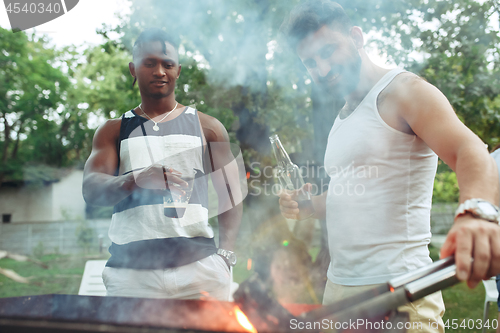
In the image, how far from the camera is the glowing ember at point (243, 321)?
1.04 metres

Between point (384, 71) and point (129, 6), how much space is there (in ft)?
12.1

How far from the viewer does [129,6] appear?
413cm

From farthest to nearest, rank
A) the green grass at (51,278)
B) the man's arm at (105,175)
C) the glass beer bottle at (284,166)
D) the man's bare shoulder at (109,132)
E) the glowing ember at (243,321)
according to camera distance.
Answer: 1. the green grass at (51,278)
2. the glass beer bottle at (284,166)
3. the man's bare shoulder at (109,132)
4. the man's arm at (105,175)
5. the glowing ember at (243,321)

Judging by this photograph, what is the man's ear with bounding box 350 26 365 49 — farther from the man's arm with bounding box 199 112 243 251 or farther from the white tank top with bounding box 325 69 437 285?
the man's arm with bounding box 199 112 243 251

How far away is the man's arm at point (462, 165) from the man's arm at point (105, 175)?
1.27 m

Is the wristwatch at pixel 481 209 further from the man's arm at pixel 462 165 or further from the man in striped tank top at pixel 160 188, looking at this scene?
the man in striped tank top at pixel 160 188

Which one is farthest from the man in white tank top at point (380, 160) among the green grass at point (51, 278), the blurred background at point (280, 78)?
the green grass at point (51, 278)

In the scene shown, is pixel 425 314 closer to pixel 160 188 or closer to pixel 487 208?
pixel 487 208

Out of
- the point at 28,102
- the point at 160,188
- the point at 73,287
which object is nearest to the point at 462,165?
the point at 160,188

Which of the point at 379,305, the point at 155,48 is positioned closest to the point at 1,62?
the point at 155,48

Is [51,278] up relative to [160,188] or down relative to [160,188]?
down

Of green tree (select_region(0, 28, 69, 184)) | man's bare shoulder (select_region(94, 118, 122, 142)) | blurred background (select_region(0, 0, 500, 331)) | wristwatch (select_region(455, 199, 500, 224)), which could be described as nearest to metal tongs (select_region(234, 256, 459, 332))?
wristwatch (select_region(455, 199, 500, 224))

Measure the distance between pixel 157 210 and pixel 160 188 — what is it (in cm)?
23

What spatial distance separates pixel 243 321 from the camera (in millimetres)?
1105
